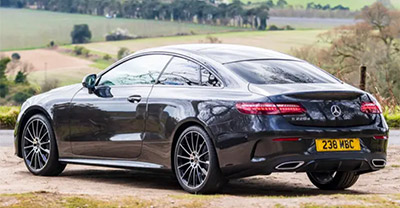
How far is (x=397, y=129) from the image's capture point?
22.9 m

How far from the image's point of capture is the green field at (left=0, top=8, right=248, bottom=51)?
104000 mm

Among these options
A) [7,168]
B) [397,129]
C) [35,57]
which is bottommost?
[35,57]

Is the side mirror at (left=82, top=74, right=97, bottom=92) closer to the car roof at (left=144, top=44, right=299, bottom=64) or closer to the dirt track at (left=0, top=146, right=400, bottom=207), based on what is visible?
the car roof at (left=144, top=44, right=299, bottom=64)

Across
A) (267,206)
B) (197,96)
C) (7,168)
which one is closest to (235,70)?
(197,96)

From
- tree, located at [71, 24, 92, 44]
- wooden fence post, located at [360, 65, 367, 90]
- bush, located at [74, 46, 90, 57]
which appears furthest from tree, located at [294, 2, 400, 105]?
wooden fence post, located at [360, 65, 367, 90]

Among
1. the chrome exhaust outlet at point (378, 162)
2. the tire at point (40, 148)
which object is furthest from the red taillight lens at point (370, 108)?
the tire at point (40, 148)

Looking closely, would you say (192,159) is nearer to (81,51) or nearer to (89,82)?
(89,82)

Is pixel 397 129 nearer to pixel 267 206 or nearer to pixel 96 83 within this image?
pixel 96 83

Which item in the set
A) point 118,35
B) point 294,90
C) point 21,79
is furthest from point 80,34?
point 294,90

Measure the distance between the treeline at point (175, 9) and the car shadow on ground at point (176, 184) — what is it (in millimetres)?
102228

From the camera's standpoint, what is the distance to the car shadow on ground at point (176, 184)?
10477 millimetres

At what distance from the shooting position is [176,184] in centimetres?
1134

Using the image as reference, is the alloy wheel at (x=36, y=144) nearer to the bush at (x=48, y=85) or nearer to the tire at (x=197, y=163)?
the tire at (x=197, y=163)

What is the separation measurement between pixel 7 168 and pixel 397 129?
1221cm
